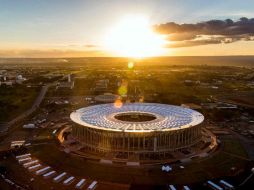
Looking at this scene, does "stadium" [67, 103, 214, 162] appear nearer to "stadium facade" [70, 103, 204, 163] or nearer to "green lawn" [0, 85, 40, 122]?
"stadium facade" [70, 103, 204, 163]

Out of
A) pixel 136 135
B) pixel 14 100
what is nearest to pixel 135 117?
pixel 136 135

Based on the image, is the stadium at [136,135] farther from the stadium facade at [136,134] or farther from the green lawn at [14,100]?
the green lawn at [14,100]

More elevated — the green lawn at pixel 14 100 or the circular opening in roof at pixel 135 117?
the circular opening in roof at pixel 135 117

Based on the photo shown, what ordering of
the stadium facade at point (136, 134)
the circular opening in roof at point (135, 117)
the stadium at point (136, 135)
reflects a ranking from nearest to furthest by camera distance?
the stadium at point (136, 135) < the stadium facade at point (136, 134) < the circular opening in roof at point (135, 117)

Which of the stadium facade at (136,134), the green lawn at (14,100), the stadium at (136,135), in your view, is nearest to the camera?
the stadium at (136,135)

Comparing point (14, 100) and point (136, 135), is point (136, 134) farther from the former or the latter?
point (14, 100)

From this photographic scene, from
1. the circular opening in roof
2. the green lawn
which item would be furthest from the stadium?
the green lawn

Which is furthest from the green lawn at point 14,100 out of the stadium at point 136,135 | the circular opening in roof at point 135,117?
the circular opening in roof at point 135,117

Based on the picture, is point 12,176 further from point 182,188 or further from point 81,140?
point 182,188
